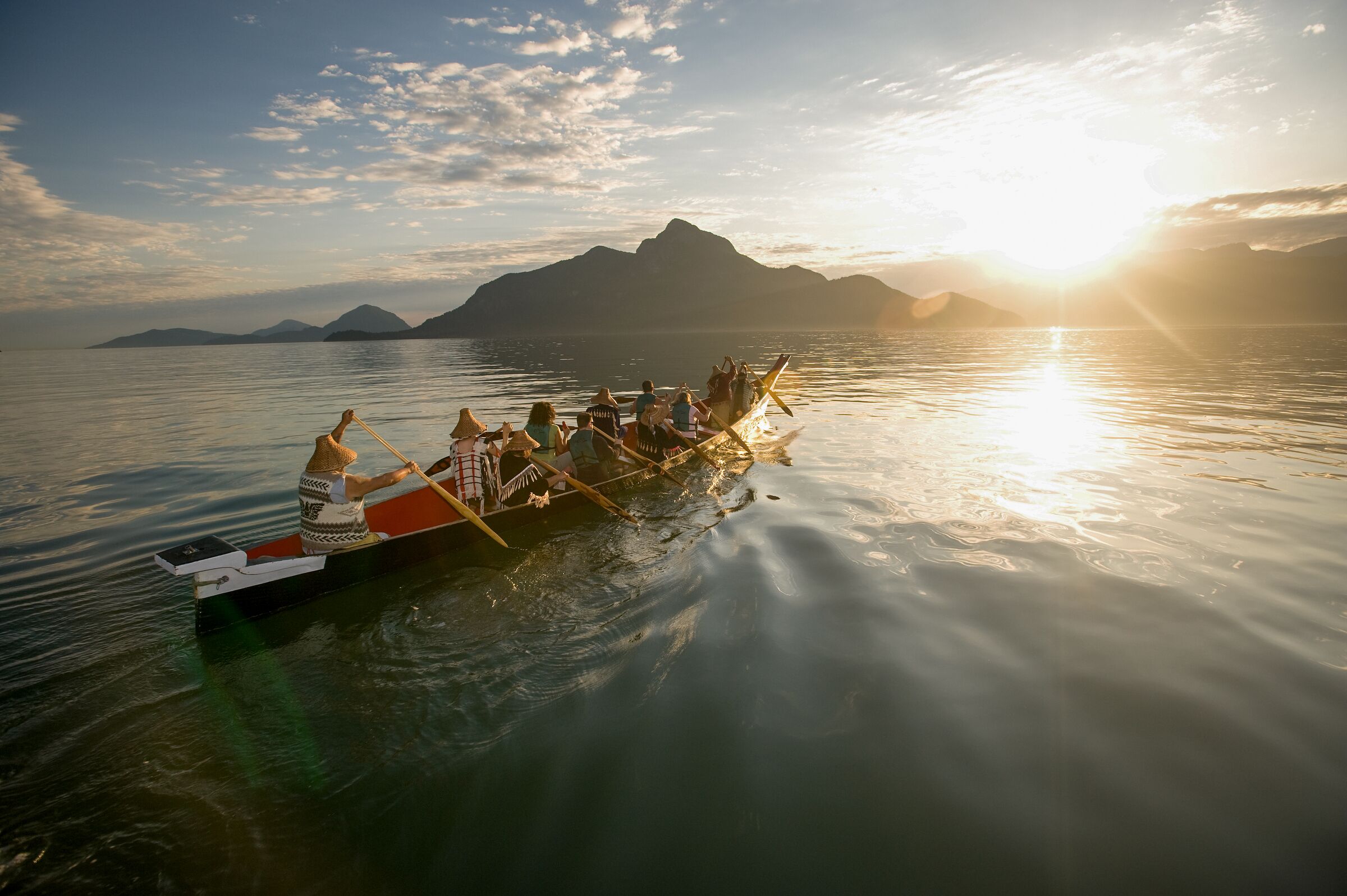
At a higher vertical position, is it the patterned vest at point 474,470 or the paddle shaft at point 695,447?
the patterned vest at point 474,470

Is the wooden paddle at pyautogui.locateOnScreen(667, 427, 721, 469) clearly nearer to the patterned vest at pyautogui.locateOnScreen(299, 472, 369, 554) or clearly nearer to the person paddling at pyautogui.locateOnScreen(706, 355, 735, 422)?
the person paddling at pyautogui.locateOnScreen(706, 355, 735, 422)

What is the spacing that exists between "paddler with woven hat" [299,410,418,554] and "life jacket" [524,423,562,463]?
353 centimetres

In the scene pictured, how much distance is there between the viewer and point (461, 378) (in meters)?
42.8

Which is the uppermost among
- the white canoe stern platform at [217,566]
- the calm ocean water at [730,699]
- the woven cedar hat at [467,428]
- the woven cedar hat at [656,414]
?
the woven cedar hat at [467,428]

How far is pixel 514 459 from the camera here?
10.6 m

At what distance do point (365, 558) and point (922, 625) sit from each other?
7115 millimetres

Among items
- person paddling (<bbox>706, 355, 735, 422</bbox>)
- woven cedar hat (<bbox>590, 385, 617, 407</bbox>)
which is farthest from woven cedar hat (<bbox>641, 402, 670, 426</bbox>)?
person paddling (<bbox>706, 355, 735, 422</bbox>)

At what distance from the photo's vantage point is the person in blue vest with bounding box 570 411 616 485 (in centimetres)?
1245

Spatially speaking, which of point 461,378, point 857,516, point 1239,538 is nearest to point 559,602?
point 857,516

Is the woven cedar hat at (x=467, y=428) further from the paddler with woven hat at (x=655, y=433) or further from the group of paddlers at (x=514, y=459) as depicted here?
the paddler with woven hat at (x=655, y=433)

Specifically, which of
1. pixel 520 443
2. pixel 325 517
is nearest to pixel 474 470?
pixel 520 443

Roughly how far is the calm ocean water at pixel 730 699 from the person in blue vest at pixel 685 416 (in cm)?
335

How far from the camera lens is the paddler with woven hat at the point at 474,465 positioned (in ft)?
31.8

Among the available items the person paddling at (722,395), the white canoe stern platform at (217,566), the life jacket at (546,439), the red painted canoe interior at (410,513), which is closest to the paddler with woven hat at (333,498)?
the white canoe stern platform at (217,566)
